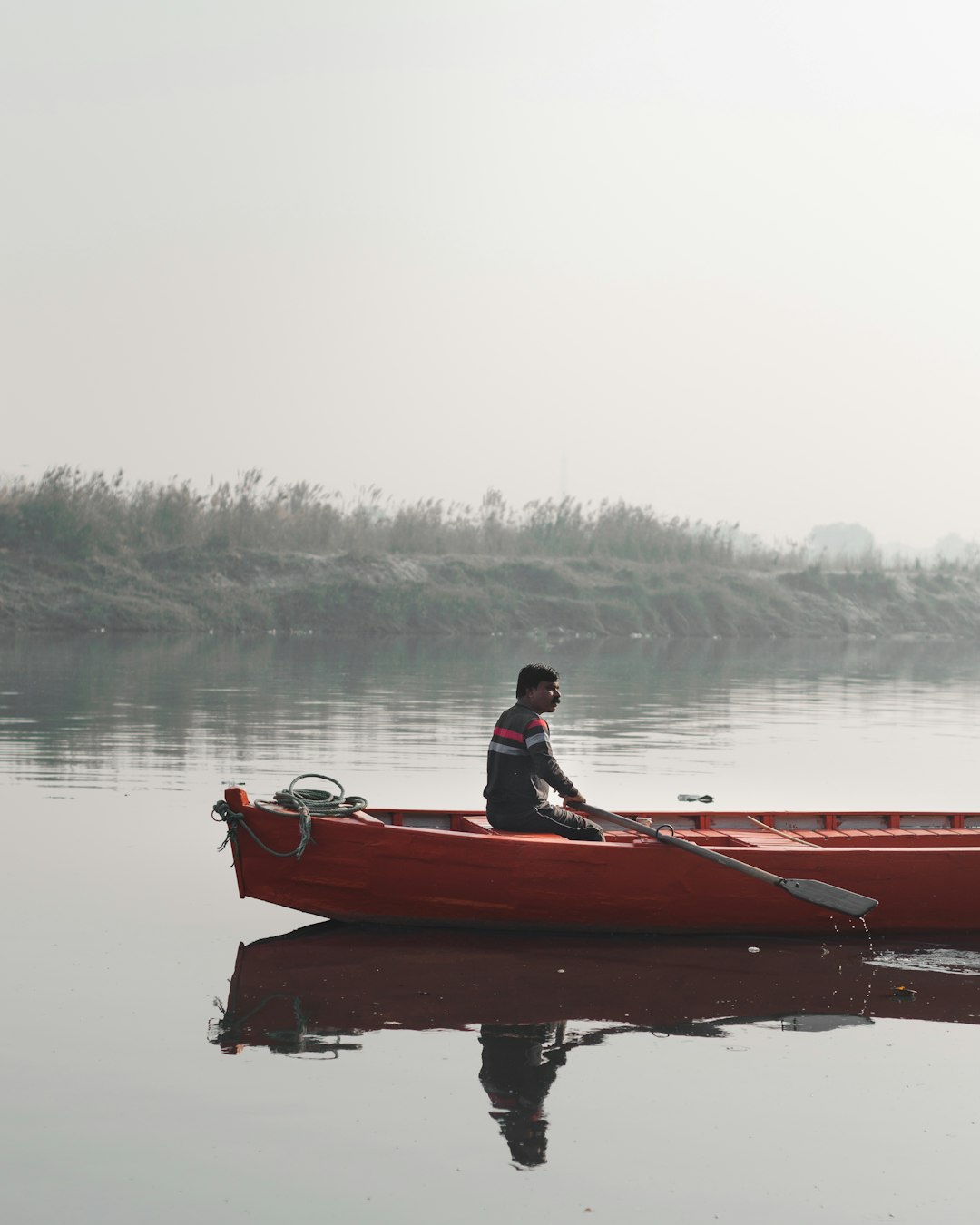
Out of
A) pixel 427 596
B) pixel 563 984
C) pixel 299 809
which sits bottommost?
pixel 563 984

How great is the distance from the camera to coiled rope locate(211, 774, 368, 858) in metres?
8.33

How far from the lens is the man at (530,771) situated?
8797mm

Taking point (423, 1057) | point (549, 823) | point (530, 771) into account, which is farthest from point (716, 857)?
point (423, 1057)

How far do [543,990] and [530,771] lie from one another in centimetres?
180

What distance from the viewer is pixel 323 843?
841 cm

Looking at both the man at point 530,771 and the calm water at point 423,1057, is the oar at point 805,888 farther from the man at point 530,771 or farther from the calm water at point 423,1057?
the man at point 530,771

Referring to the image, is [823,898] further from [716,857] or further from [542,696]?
[542,696]

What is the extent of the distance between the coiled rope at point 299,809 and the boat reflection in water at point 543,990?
1.79 feet

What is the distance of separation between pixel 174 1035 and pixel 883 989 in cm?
356

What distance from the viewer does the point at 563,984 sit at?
24.8 ft

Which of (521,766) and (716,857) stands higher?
(521,766)

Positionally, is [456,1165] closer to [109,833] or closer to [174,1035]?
[174,1035]

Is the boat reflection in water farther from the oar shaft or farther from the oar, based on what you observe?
the oar shaft

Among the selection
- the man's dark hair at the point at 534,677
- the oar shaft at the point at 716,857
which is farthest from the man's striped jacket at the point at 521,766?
the oar shaft at the point at 716,857
